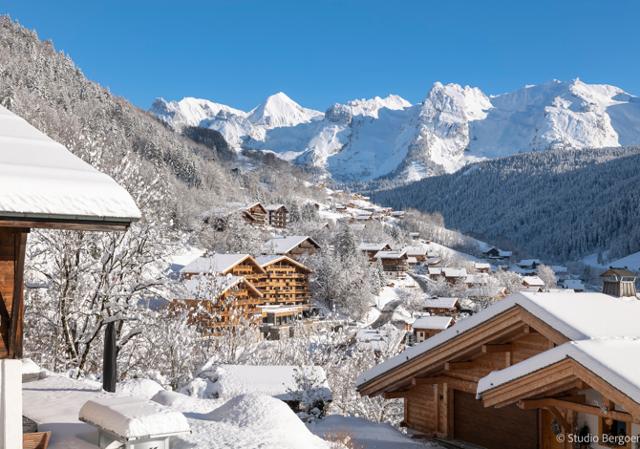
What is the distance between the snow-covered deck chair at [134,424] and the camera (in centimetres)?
601

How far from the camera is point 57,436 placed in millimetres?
6945

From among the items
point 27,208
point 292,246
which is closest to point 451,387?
point 27,208

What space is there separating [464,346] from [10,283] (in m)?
7.56

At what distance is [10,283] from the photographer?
16.6 ft

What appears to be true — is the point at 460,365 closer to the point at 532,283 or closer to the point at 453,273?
the point at 453,273

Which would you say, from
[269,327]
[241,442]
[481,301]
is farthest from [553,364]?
[481,301]

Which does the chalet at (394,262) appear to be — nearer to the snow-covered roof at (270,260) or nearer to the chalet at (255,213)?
the chalet at (255,213)

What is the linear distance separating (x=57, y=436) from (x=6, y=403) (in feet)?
6.51

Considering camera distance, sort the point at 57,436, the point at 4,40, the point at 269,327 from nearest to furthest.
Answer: the point at 57,436, the point at 269,327, the point at 4,40

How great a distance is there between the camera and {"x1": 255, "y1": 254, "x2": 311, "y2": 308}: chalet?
58.8m

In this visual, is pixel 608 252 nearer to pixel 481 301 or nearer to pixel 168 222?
pixel 481 301

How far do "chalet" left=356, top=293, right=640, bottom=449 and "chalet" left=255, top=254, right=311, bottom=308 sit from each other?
150 feet

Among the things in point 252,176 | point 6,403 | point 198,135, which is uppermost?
point 198,135

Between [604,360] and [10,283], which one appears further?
[604,360]
